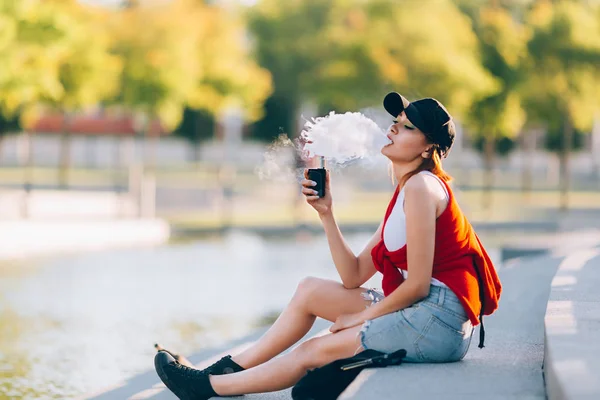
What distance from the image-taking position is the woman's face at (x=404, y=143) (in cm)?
560

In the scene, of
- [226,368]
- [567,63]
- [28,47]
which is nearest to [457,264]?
[226,368]

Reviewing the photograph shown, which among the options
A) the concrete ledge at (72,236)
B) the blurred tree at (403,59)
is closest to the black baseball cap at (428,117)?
the concrete ledge at (72,236)

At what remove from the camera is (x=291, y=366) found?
18.1 feet

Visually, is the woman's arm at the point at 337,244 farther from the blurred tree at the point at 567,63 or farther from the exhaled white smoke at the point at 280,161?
the blurred tree at the point at 567,63

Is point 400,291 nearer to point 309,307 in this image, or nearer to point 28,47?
point 309,307

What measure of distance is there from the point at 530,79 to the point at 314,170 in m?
27.2

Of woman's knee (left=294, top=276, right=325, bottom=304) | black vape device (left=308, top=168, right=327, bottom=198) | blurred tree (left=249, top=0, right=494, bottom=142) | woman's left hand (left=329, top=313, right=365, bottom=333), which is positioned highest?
blurred tree (left=249, top=0, right=494, bottom=142)

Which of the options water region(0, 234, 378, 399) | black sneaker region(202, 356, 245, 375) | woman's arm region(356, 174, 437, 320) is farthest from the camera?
water region(0, 234, 378, 399)

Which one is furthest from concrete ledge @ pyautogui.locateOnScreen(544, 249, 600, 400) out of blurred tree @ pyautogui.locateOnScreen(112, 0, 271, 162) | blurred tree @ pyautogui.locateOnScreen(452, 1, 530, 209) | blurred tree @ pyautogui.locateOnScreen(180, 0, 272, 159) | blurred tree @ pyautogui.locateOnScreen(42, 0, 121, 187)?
blurred tree @ pyautogui.locateOnScreen(452, 1, 530, 209)

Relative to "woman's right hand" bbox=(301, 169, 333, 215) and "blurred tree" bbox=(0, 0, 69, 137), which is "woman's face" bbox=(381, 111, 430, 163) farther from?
"blurred tree" bbox=(0, 0, 69, 137)

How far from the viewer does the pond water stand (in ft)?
28.9

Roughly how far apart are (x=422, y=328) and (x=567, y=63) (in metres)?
27.3

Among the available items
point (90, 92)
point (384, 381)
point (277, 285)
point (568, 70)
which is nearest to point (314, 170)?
point (384, 381)

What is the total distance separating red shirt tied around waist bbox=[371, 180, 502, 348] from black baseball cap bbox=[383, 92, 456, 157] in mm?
216
